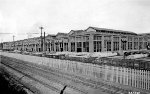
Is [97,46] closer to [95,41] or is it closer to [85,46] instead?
[95,41]

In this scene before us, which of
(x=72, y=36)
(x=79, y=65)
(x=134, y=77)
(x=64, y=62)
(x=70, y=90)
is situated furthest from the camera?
(x=72, y=36)

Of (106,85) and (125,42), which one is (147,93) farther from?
(125,42)

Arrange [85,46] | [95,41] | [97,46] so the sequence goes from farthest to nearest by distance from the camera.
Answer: [85,46] → [97,46] → [95,41]

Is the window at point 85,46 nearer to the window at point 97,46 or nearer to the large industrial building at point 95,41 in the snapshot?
the large industrial building at point 95,41

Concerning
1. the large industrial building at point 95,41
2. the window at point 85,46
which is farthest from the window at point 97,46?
the window at point 85,46

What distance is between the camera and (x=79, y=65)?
1752 cm

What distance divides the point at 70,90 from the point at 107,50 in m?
33.1

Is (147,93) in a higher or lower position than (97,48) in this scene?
lower

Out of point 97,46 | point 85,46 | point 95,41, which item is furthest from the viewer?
point 85,46

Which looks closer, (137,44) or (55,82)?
(55,82)

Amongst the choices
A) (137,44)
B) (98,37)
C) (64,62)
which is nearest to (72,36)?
(98,37)

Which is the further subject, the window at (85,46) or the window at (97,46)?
the window at (85,46)

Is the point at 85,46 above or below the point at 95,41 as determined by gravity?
below

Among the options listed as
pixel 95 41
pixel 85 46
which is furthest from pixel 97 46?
pixel 85 46
